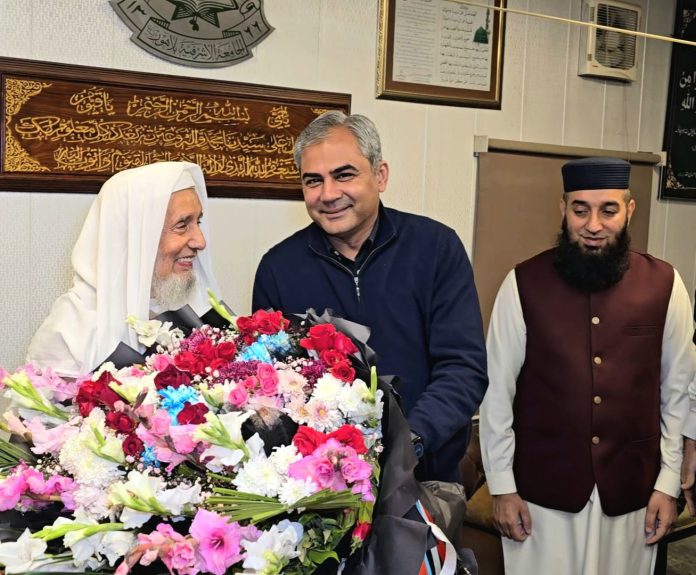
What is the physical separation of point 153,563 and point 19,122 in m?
2.03

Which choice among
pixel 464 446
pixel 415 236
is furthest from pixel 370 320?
pixel 464 446

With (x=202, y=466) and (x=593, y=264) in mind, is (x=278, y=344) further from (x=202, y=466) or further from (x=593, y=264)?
(x=593, y=264)

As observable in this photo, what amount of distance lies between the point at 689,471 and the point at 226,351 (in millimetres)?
2121

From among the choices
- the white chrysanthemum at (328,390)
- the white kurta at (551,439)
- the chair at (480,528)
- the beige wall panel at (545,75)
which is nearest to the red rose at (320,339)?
the white chrysanthemum at (328,390)

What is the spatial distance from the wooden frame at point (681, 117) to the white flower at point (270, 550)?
13.3 feet

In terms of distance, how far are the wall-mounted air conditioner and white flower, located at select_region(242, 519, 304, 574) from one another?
368cm

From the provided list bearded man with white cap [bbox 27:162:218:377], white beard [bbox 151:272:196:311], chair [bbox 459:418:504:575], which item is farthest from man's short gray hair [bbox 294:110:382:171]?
chair [bbox 459:418:504:575]

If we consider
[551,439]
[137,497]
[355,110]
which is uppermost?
[355,110]

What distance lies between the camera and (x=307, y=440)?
3.80 ft

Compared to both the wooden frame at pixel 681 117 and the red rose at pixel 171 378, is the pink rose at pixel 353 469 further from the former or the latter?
the wooden frame at pixel 681 117

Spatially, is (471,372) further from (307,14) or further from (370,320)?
(307,14)

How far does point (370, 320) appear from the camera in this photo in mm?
2143

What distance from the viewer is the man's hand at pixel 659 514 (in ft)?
9.32

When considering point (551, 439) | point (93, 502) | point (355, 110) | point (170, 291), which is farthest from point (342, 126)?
point (355, 110)
